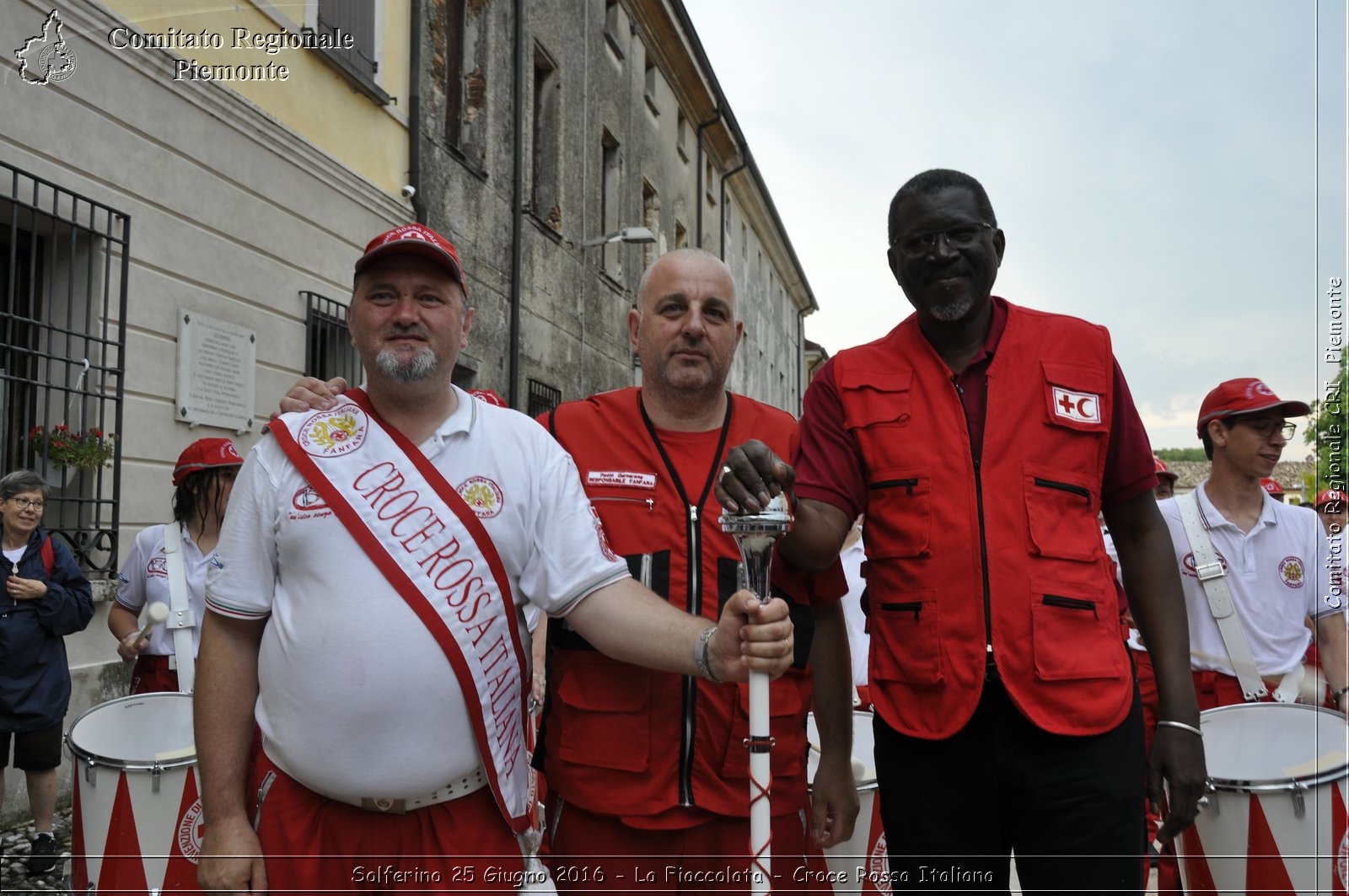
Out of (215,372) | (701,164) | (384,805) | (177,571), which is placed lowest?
(384,805)

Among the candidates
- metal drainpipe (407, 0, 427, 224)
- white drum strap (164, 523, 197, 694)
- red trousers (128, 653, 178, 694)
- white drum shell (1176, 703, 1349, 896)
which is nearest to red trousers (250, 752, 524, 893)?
white drum shell (1176, 703, 1349, 896)

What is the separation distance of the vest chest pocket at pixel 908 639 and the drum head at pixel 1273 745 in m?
1.48

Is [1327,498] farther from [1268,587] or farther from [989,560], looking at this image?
[989,560]

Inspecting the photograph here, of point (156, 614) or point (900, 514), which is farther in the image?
point (156, 614)

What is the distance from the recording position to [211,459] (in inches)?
231

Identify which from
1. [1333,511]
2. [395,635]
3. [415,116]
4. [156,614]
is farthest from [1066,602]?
[415,116]

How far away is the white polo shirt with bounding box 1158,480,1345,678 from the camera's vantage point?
16.1ft

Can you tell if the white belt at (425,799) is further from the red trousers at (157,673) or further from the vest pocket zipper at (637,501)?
the red trousers at (157,673)

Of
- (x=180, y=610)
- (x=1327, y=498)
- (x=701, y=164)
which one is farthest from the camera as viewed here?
(x=701, y=164)

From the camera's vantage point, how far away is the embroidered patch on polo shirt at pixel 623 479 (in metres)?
3.02

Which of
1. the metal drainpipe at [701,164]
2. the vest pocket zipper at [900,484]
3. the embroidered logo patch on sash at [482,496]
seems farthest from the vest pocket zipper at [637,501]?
the metal drainpipe at [701,164]

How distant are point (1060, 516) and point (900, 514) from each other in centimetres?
36

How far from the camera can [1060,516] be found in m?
2.53

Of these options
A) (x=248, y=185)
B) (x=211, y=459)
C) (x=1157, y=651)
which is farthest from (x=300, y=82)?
(x=1157, y=651)
